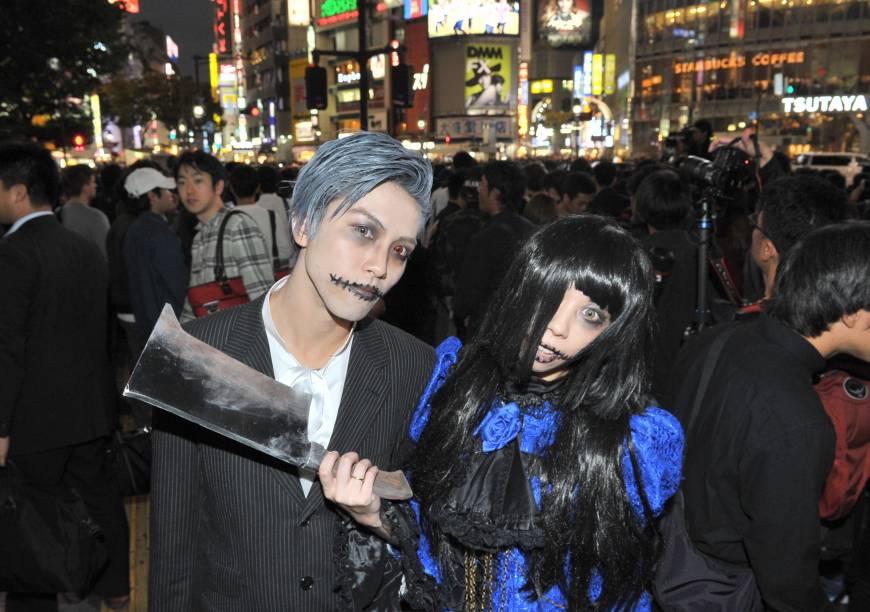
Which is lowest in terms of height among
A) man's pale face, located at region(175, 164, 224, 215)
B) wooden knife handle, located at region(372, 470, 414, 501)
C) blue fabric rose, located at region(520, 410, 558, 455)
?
wooden knife handle, located at region(372, 470, 414, 501)

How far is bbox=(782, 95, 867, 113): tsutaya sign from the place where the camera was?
4912 cm

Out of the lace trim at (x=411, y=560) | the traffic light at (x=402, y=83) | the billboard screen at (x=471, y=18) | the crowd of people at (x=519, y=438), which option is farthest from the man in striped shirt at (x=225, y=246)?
the billboard screen at (x=471, y=18)

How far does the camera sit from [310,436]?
1.76 meters

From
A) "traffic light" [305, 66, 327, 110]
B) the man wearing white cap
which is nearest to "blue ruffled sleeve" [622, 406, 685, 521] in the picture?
the man wearing white cap

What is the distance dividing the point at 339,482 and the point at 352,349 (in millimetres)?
468

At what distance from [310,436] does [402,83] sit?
969cm

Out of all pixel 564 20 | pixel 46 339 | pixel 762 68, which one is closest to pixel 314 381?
pixel 46 339

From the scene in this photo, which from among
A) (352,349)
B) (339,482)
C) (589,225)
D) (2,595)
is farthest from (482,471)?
(2,595)

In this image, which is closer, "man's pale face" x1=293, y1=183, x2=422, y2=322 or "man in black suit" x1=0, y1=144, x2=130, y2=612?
"man's pale face" x1=293, y1=183, x2=422, y2=322

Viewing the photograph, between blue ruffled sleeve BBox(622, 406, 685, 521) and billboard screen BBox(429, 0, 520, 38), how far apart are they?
5596cm

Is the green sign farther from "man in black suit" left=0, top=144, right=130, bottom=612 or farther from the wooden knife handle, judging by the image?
the wooden knife handle

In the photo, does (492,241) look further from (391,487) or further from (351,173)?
(391,487)

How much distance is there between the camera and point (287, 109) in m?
82.0

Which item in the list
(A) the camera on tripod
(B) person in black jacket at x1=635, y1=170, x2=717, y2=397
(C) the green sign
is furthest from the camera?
(C) the green sign
